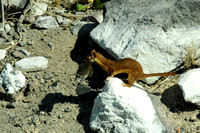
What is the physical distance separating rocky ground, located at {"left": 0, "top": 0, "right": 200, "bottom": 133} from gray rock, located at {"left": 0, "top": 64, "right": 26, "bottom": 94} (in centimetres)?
10

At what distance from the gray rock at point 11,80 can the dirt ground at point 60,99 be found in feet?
0.43

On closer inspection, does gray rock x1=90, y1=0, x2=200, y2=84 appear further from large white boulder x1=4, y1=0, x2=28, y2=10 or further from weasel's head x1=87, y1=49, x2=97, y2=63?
large white boulder x1=4, y1=0, x2=28, y2=10

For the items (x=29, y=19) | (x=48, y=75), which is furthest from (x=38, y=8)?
(x=48, y=75)

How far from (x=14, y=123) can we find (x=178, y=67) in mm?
2395

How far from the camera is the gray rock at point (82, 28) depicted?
5458mm

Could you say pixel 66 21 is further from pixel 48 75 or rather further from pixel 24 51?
pixel 48 75

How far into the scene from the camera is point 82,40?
5363mm

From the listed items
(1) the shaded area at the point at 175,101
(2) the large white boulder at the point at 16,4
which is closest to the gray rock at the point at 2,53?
(2) the large white boulder at the point at 16,4

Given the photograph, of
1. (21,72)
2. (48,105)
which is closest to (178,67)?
(48,105)

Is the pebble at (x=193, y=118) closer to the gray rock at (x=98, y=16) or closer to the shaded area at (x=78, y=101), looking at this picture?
the shaded area at (x=78, y=101)

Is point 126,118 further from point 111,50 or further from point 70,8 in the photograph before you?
point 70,8

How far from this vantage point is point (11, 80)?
4406 millimetres

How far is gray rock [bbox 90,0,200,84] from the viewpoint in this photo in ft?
14.8

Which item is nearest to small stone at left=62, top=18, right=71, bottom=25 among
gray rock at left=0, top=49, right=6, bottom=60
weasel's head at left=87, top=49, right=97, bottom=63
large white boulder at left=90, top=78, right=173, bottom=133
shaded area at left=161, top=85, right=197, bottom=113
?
gray rock at left=0, top=49, right=6, bottom=60
